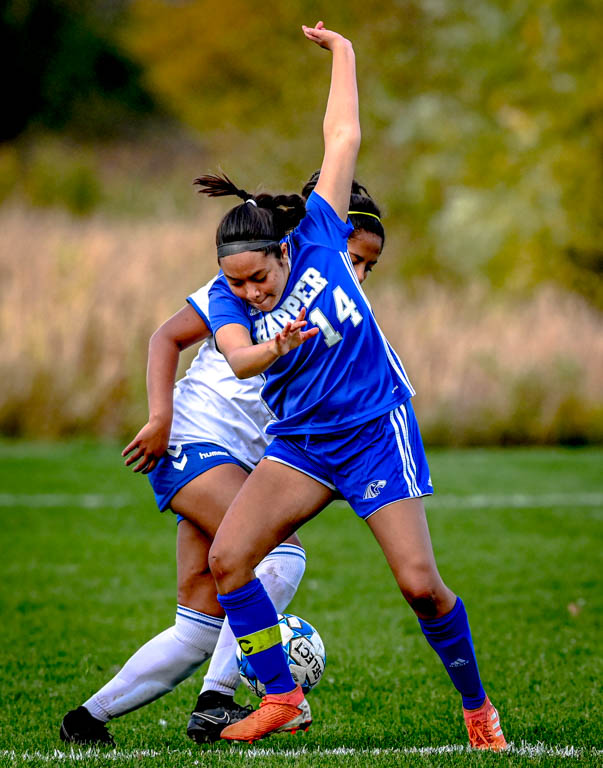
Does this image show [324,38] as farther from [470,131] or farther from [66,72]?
[66,72]

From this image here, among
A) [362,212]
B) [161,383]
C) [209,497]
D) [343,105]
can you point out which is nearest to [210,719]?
[209,497]

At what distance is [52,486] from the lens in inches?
424

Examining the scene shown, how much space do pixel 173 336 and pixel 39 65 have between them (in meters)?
36.5

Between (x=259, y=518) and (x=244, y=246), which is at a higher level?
(x=244, y=246)

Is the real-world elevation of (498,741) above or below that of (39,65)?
below

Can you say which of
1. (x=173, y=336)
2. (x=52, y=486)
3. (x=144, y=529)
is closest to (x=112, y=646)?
(x=173, y=336)

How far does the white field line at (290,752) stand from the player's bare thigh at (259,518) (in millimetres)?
599

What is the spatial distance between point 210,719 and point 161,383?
47.2 inches

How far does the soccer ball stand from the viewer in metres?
3.94

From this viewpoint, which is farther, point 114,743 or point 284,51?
point 284,51

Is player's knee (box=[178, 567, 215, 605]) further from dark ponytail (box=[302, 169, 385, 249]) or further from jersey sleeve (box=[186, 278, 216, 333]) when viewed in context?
dark ponytail (box=[302, 169, 385, 249])

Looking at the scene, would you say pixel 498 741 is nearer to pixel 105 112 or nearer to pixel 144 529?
pixel 144 529

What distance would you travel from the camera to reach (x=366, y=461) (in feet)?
12.0

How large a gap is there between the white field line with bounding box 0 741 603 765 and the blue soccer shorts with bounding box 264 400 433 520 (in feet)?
2.73
